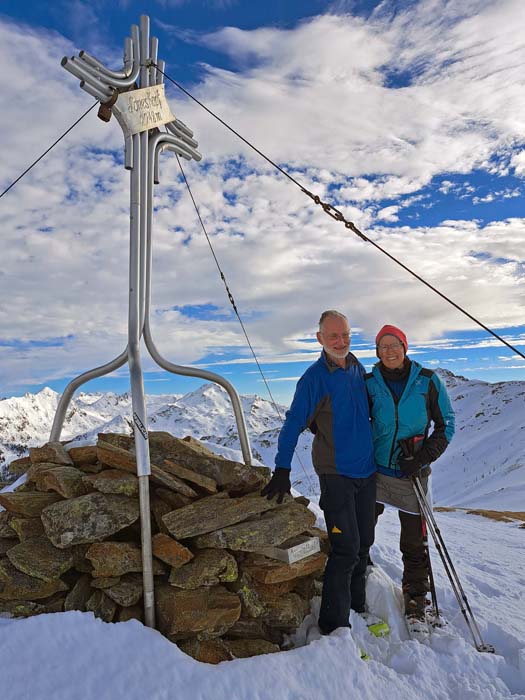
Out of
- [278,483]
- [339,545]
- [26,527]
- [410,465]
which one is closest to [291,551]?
[339,545]

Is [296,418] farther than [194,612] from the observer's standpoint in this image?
Yes

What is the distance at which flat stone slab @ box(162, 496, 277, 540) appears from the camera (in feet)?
15.6

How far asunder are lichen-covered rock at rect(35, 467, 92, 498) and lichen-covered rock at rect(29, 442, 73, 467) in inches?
8.8

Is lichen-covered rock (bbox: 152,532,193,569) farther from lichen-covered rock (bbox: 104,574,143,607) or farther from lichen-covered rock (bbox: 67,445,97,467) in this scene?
lichen-covered rock (bbox: 67,445,97,467)

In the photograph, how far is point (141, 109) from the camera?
17.1 feet

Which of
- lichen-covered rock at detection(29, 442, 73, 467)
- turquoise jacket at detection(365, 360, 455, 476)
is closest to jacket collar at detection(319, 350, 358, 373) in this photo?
turquoise jacket at detection(365, 360, 455, 476)

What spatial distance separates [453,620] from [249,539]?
244 cm

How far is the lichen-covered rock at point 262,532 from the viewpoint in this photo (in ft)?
15.8

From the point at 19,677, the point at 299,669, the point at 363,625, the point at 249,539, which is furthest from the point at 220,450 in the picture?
the point at 19,677

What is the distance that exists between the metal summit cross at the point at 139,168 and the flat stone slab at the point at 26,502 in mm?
827

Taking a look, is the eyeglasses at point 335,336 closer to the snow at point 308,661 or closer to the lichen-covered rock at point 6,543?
the snow at point 308,661

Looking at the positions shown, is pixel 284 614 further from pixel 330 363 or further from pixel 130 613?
pixel 330 363

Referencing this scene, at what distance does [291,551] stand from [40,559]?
232 centimetres

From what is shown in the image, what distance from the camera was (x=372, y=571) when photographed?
5.73 m
